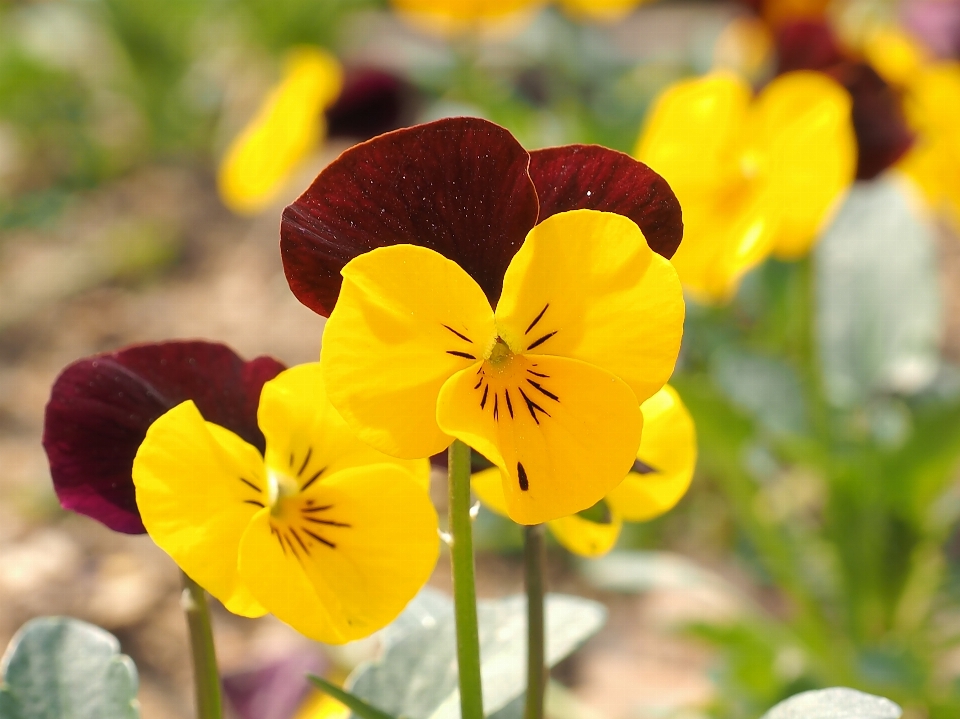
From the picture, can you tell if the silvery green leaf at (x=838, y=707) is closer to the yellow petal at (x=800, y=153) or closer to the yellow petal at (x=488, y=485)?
the yellow petal at (x=488, y=485)

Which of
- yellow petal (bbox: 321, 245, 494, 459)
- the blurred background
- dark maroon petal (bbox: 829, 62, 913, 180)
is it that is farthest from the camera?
the blurred background

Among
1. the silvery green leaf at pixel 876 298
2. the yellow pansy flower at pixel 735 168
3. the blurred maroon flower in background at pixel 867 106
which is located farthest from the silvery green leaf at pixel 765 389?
the yellow pansy flower at pixel 735 168

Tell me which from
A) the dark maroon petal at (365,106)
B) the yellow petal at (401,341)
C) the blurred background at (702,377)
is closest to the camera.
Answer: the yellow petal at (401,341)

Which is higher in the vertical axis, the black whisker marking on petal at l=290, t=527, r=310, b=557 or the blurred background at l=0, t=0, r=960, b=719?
the blurred background at l=0, t=0, r=960, b=719

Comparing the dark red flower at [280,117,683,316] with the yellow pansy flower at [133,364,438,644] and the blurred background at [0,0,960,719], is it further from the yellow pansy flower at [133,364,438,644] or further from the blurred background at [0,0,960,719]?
the blurred background at [0,0,960,719]

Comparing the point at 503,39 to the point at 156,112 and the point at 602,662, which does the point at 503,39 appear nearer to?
the point at 156,112

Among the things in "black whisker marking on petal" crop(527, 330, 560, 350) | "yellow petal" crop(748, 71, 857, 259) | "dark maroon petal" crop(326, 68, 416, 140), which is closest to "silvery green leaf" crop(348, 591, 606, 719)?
"black whisker marking on petal" crop(527, 330, 560, 350)

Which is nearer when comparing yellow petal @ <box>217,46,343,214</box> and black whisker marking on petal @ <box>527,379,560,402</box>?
black whisker marking on petal @ <box>527,379,560,402</box>

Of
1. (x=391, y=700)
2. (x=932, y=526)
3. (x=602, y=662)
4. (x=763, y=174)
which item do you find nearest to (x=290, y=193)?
(x=602, y=662)
